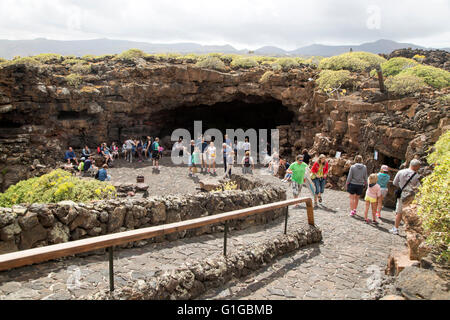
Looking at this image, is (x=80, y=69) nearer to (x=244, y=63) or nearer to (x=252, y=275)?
(x=244, y=63)

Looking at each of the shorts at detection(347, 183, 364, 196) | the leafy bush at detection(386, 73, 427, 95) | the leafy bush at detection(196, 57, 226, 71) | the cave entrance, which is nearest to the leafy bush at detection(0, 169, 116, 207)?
the shorts at detection(347, 183, 364, 196)

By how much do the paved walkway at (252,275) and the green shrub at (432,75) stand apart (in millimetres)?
12384

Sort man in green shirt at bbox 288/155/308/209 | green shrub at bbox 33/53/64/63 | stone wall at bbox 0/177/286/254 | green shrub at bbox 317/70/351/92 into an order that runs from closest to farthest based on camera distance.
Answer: stone wall at bbox 0/177/286/254 < man in green shirt at bbox 288/155/308/209 < green shrub at bbox 317/70/351/92 < green shrub at bbox 33/53/64/63

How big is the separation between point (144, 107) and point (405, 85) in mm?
17555

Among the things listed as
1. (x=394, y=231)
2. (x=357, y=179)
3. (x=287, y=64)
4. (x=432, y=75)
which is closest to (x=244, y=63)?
(x=287, y=64)

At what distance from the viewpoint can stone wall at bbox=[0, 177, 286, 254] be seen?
5180 mm

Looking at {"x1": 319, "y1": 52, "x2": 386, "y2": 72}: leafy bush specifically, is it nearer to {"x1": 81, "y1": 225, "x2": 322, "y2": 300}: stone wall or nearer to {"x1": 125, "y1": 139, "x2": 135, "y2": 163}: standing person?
{"x1": 125, "y1": 139, "x2": 135, "y2": 163}: standing person

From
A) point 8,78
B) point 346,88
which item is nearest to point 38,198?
point 8,78

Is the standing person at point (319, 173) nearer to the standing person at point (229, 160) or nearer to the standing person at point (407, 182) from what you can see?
the standing person at point (407, 182)

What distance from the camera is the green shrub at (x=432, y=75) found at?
16125 mm

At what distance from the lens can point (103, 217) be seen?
6.00 meters

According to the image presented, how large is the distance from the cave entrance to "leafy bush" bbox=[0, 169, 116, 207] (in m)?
16.1
